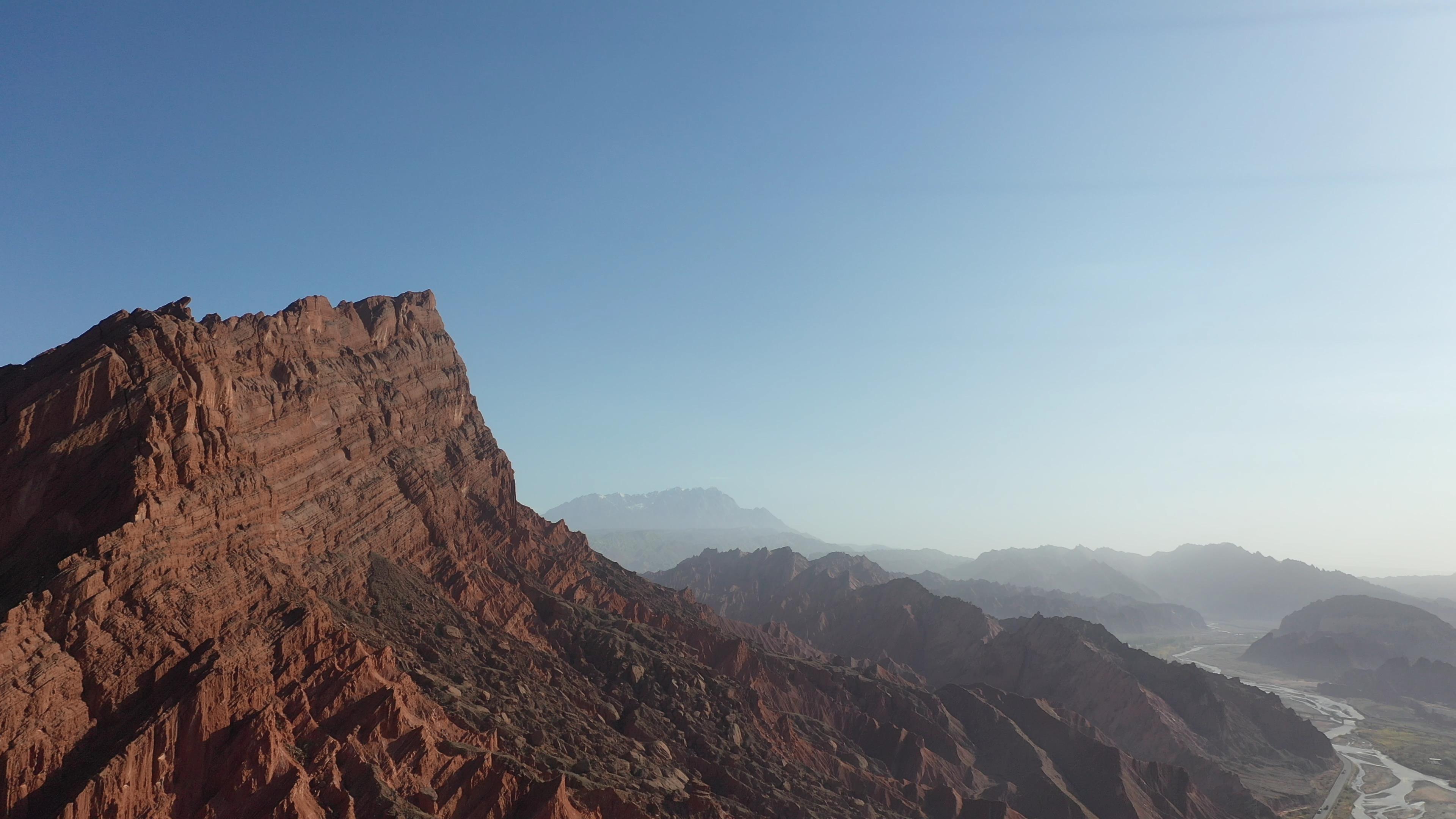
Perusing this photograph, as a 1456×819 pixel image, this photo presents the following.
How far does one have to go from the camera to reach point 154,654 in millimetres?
46750

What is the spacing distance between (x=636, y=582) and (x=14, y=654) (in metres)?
108

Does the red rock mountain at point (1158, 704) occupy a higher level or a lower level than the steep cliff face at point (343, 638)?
lower

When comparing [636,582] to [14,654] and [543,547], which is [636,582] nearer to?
[543,547]

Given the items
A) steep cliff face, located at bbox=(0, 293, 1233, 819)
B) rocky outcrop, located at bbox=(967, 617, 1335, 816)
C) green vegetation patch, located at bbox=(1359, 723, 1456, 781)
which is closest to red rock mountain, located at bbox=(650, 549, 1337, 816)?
rocky outcrop, located at bbox=(967, 617, 1335, 816)

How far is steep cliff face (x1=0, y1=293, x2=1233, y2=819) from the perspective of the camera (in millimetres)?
43812

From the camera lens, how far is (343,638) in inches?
2229

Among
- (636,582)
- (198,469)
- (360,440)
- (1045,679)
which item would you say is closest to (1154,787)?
(1045,679)

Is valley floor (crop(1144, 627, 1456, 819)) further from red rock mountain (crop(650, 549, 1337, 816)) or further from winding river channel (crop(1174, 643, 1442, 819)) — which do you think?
red rock mountain (crop(650, 549, 1337, 816))

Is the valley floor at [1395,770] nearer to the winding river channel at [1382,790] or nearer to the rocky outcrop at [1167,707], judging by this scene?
the winding river channel at [1382,790]

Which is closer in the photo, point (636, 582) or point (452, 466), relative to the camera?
point (452, 466)

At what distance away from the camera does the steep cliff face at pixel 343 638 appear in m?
43.8

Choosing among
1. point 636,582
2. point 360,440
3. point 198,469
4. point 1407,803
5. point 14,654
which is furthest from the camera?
point 636,582

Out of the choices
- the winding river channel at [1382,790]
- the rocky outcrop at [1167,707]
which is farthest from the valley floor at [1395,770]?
the rocky outcrop at [1167,707]

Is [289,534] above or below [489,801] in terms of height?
above
